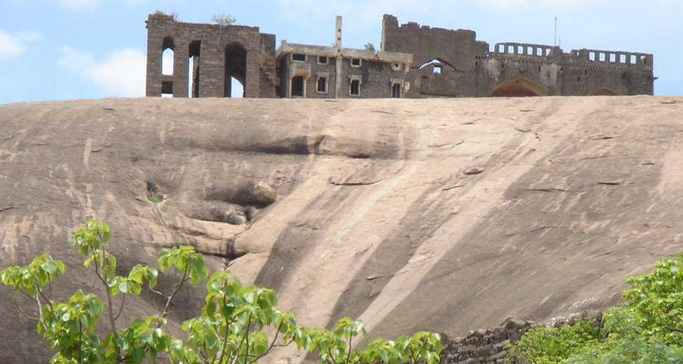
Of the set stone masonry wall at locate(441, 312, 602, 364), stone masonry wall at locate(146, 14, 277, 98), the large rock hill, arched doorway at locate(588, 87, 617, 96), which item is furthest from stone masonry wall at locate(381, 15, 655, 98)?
stone masonry wall at locate(441, 312, 602, 364)

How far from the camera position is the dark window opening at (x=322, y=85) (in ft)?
198

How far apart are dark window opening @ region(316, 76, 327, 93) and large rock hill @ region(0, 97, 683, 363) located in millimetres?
26953

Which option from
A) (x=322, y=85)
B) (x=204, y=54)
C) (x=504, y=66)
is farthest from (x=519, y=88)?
(x=204, y=54)

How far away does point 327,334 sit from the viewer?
13.8m

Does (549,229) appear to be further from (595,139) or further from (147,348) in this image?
(147,348)

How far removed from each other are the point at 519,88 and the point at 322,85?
11540 millimetres

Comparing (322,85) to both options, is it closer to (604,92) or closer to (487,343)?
(604,92)

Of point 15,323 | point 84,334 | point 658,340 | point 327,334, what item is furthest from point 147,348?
point 15,323

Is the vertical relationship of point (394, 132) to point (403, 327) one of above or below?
above

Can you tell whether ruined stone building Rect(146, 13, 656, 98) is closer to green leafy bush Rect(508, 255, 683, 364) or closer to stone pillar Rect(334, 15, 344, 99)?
stone pillar Rect(334, 15, 344, 99)

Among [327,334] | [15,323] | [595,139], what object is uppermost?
[595,139]

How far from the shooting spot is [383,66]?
62094 mm

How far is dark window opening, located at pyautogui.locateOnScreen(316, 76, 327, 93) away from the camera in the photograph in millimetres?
60500

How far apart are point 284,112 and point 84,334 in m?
20.1
